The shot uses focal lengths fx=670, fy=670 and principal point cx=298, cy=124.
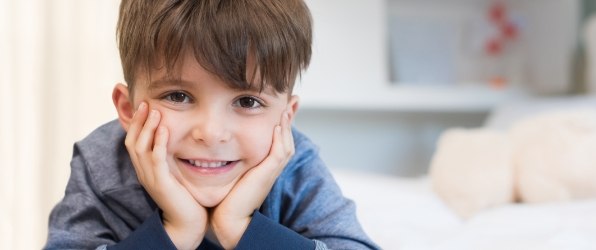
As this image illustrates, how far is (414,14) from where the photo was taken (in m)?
2.61

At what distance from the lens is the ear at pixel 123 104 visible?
2.67ft

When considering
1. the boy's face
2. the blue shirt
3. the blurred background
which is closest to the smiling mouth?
the boy's face

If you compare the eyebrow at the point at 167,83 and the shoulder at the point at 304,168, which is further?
the shoulder at the point at 304,168

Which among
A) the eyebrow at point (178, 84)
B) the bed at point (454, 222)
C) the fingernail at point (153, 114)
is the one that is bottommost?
the bed at point (454, 222)

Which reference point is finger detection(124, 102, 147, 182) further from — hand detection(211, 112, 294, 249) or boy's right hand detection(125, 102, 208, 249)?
hand detection(211, 112, 294, 249)

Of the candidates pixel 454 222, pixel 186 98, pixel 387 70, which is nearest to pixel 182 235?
pixel 186 98

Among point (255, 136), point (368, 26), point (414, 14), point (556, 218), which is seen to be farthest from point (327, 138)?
point (255, 136)

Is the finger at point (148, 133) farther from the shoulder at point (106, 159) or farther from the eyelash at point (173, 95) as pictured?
the shoulder at point (106, 159)

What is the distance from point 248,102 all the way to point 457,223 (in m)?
0.73

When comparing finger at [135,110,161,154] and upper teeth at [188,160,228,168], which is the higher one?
finger at [135,110,161,154]

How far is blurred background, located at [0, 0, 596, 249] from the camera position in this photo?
101cm

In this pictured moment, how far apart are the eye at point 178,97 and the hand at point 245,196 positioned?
114 millimetres

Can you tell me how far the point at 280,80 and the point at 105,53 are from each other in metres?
0.43

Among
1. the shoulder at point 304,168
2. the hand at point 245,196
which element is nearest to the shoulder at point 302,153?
the shoulder at point 304,168
